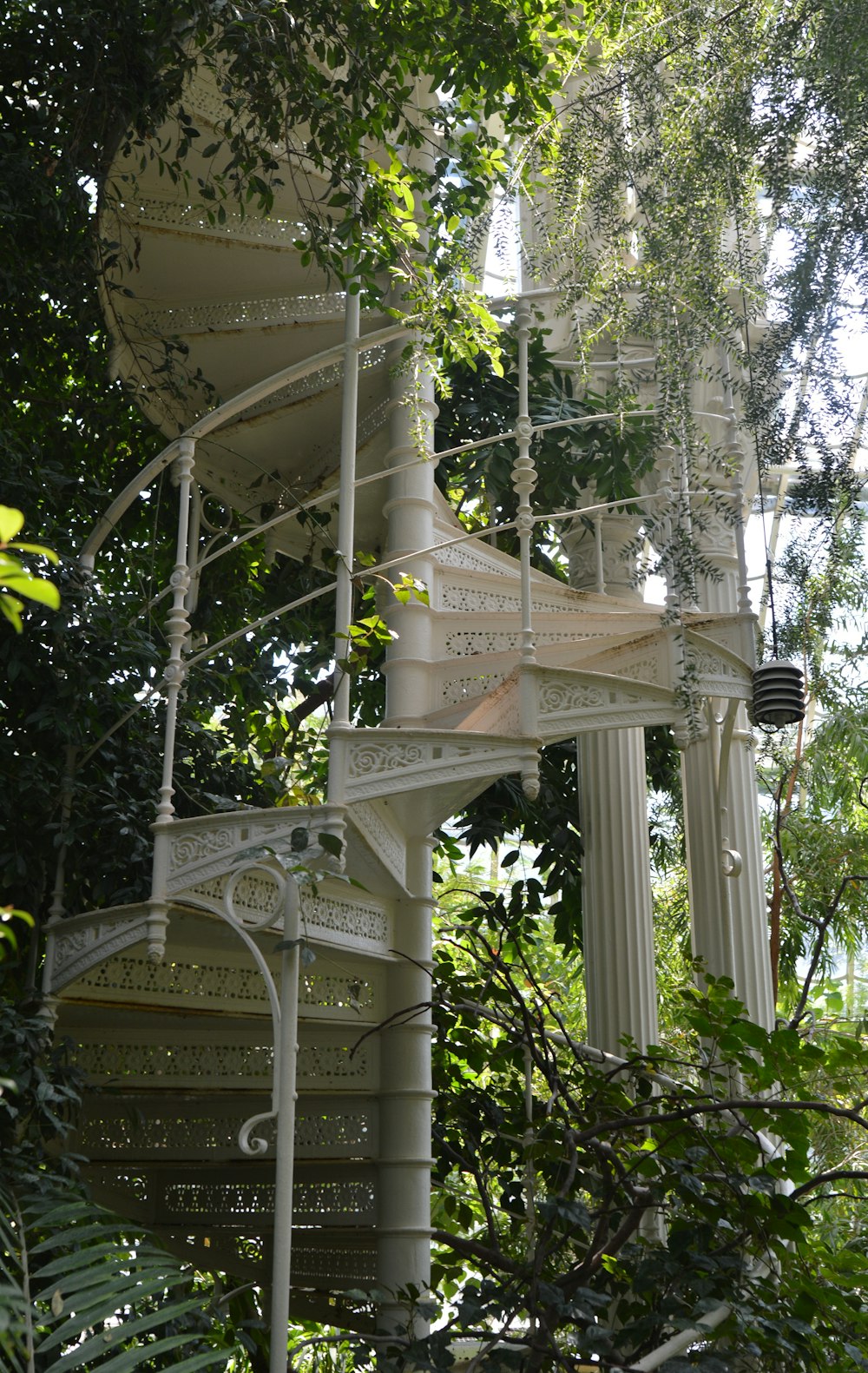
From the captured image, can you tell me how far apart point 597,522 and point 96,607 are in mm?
2322

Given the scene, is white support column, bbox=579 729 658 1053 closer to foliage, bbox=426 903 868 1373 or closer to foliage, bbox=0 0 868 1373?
foliage, bbox=0 0 868 1373

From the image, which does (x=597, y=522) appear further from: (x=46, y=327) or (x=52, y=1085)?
(x=52, y=1085)

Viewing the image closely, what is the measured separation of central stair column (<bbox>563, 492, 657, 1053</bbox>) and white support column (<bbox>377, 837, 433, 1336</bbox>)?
1014mm

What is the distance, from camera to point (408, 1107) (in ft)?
14.3

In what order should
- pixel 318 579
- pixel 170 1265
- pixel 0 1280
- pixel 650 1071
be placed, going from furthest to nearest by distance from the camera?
pixel 318 579 < pixel 650 1071 < pixel 170 1265 < pixel 0 1280

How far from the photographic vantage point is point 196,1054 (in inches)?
170

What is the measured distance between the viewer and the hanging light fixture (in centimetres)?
384

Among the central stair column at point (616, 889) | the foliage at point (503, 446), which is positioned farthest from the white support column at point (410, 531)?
the central stair column at point (616, 889)

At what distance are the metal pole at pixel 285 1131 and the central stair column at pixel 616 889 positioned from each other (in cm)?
214

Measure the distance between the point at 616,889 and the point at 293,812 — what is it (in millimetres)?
2249

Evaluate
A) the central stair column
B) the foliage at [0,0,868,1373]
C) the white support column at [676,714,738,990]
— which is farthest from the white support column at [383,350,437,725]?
the white support column at [676,714,738,990]

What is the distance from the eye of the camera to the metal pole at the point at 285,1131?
299 cm

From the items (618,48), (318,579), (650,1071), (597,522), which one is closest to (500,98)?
(618,48)

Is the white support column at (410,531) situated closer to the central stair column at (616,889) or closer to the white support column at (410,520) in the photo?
the white support column at (410,520)
